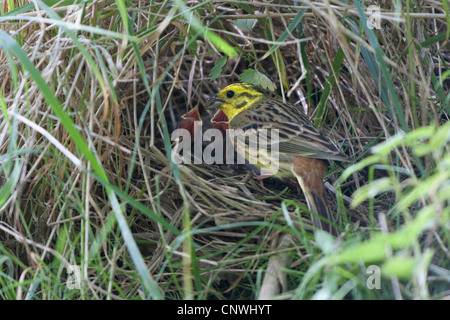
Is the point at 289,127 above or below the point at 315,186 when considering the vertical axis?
above

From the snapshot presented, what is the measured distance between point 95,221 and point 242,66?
2053 millimetres

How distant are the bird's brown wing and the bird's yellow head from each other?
0.07 m

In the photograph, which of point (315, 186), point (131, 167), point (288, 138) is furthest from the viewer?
point (288, 138)

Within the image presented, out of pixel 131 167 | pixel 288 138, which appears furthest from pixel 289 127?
pixel 131 167

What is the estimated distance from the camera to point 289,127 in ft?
11.8

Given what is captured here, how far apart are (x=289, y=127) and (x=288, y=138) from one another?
0.10 metres

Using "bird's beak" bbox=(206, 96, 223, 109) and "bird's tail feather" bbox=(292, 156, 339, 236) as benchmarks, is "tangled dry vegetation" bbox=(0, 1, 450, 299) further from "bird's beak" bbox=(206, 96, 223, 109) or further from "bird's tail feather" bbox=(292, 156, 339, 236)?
"bird's beak" bbox=(206, 96, 223, 109)

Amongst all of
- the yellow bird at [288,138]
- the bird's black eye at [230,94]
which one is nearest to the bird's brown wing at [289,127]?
the yellow bird at [288,138]

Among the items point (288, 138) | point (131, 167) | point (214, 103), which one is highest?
point (214, 103)

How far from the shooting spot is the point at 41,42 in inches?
123

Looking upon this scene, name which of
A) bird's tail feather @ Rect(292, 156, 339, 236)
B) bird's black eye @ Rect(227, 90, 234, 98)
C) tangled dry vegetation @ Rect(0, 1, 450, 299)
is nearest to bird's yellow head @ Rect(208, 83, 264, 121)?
bird's black eye @ Rect(227, 90, 234, 98)

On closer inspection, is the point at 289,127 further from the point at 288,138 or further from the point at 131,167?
the point at 131,167

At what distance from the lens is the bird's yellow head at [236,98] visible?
3.95 m
